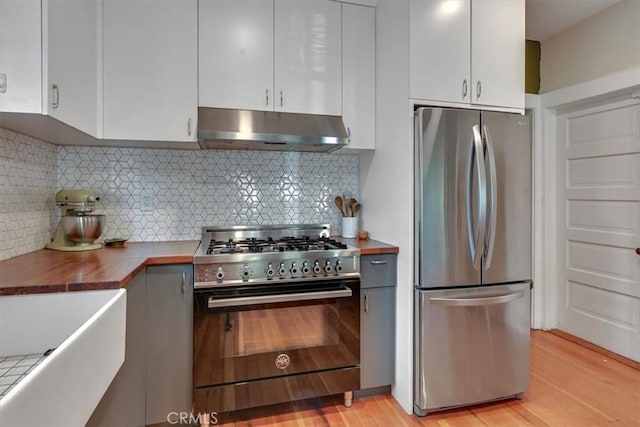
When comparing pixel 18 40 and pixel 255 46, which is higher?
pixel 255 46

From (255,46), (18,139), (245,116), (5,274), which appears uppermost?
(255,46)

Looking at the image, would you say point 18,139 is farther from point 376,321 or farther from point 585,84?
point 585,84

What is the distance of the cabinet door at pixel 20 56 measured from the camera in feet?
4.24

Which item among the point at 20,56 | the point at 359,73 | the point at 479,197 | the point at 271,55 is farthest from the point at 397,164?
the point at 20,56

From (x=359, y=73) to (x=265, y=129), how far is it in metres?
0.79

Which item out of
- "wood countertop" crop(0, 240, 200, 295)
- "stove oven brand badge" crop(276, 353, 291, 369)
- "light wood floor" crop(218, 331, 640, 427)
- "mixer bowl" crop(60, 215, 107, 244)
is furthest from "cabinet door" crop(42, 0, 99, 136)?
"light wood floor" crop(218, 331, 640, 427)

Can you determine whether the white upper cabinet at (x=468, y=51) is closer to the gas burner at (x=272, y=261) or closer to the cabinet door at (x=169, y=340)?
the gas burner at (x=272, y=261)

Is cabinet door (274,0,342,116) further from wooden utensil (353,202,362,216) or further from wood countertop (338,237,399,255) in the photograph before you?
wood countertop (338,237,399,255)

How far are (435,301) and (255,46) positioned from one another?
1843 millimetres

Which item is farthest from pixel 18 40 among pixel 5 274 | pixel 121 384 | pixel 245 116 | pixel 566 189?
pixel 566 189

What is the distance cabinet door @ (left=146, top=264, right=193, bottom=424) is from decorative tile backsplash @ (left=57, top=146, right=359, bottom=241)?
0.65 meters

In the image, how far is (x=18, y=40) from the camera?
131 centimetres

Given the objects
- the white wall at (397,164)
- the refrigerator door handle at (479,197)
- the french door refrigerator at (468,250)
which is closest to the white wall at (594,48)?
the french door refrigerator at (468,250)

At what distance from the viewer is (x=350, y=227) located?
2.55 meters
